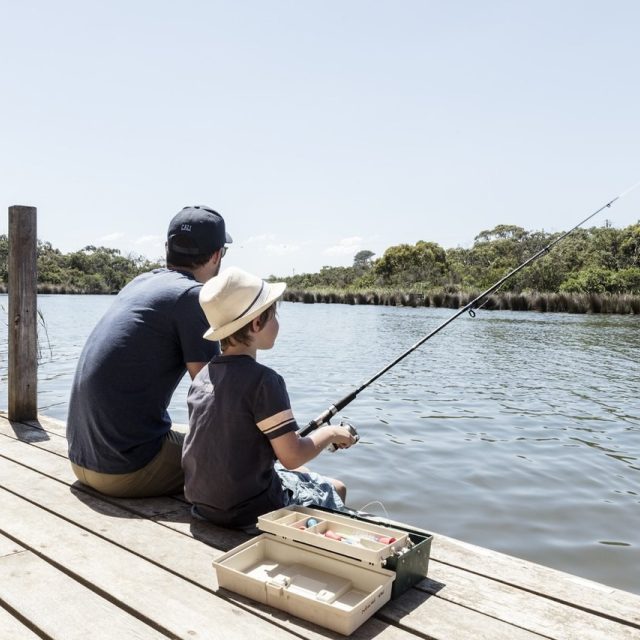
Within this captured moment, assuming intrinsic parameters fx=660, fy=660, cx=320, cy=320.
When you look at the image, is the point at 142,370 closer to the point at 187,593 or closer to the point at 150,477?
the point at 150,477

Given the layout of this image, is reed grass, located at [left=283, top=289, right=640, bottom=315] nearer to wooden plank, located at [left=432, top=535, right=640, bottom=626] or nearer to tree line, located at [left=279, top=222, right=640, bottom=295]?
tree line, located at [left=279, top=222, right=640, bottom=295]

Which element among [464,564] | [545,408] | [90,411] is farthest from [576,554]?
[545,408]

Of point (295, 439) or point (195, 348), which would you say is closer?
point (295, 439)

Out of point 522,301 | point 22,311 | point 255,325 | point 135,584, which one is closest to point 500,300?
point 522,301

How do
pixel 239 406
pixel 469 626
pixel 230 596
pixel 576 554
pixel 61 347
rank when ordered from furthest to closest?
pixel 61 347
pixel 576 554
pixel 239 406
pixel 230 596
pixel 469 626

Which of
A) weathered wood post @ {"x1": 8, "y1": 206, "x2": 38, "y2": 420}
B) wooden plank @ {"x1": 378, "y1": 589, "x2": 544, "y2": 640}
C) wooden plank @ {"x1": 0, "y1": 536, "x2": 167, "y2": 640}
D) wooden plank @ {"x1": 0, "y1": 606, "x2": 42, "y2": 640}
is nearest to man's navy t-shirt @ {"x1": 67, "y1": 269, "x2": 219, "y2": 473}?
wooden plank @ {"x1": 0, "y1": 536, "x2": 167, "y2": 640}

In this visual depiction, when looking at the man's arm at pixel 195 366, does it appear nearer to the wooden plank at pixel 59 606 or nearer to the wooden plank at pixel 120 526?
the wooden plank at pixel 120 526

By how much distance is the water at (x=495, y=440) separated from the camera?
450cm

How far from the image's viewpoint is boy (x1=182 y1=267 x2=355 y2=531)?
2357 mm

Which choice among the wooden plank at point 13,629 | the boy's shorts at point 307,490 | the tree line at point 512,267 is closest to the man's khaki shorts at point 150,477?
the boy's shorts at point 307,490

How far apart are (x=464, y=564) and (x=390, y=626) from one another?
0.59 m

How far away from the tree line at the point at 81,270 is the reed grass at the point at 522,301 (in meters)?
24.6

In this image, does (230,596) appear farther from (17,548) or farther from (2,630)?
(17,548)

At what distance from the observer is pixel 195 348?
2.76 meters
